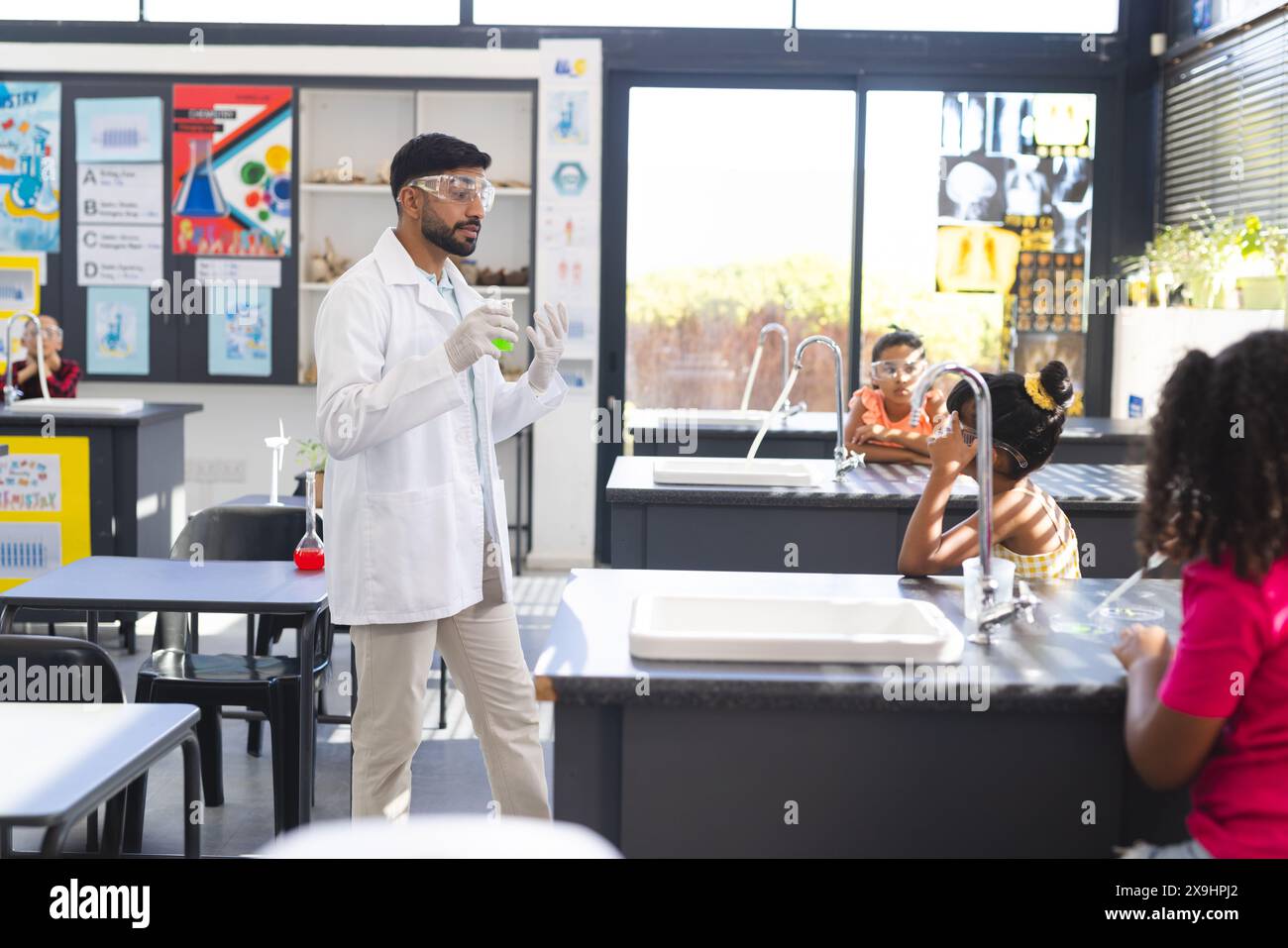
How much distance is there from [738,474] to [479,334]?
1440mm

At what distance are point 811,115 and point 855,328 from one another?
1058mm

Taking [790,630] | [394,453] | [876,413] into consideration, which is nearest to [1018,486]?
[790,630]

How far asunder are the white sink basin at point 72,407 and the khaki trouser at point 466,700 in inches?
120

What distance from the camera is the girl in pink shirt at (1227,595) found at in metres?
1.50

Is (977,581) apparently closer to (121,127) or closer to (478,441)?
(478,441)

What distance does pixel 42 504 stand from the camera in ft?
17.3

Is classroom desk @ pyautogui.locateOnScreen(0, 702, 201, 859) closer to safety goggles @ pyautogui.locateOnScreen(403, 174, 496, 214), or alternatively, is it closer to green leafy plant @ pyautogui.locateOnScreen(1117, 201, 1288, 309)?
safety goggles @ pyautogui.locateOnScreen(403, 174, 496, 214)

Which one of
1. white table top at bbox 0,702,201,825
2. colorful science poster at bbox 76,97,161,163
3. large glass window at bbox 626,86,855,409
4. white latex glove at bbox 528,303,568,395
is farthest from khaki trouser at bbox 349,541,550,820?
colorful science poster at bbox 76,97,161,163

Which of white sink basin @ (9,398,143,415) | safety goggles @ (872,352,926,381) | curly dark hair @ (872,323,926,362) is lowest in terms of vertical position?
white sink basin @ (9,398,143,415)

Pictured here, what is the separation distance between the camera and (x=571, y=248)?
6.65 metres

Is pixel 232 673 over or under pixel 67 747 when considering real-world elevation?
under

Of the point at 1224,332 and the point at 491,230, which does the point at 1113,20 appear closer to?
the point at 1224,332

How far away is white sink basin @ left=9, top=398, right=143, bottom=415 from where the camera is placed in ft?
17.2
